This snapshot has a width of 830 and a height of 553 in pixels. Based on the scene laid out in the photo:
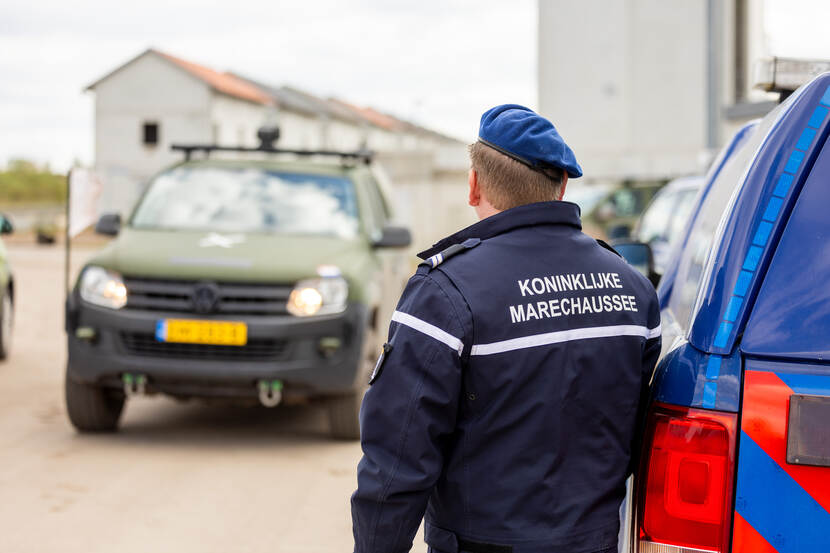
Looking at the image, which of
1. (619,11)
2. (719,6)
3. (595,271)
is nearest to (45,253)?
(619,11)

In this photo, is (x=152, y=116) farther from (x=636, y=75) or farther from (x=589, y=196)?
(x=589, y=196)

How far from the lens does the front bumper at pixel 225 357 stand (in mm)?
6445

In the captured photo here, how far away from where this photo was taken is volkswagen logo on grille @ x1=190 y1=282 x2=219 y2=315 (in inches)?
256

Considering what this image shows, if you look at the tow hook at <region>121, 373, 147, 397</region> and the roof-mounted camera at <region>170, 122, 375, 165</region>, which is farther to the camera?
the roof-mounted camera at <region>170, 122, 375, 165</region>

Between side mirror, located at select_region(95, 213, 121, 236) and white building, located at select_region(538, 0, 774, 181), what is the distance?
2005 cm

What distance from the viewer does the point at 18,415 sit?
305 inches

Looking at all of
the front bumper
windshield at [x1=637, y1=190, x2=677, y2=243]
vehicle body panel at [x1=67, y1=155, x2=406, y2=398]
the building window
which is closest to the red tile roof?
the building window

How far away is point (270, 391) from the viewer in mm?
6504

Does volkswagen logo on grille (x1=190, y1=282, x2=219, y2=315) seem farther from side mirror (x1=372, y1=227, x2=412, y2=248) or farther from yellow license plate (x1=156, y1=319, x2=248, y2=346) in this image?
side mirror (x1=372, y1=227, x2=412, y2=248)

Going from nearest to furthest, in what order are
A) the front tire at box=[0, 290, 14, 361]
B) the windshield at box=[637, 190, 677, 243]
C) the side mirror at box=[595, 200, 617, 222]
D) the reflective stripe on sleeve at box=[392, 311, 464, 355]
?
the reflective stripe on sleeve at box=[392, 311, 464, 355]
the front tire at box=[0, 290, 14, 361]
the windshield at box=[637, 190, 677, 243]
the side mirror at box=[595, 200, 617, 222]

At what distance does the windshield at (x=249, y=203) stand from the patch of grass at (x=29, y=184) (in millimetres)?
66767

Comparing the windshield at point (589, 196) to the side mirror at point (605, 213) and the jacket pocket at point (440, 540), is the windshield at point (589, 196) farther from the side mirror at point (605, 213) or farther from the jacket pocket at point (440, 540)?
the jacket pocket at point (440, 540)

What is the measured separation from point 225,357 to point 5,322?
4.74 m

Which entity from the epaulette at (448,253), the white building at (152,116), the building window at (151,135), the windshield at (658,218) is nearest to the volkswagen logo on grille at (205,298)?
the epaulette at (448,253)
